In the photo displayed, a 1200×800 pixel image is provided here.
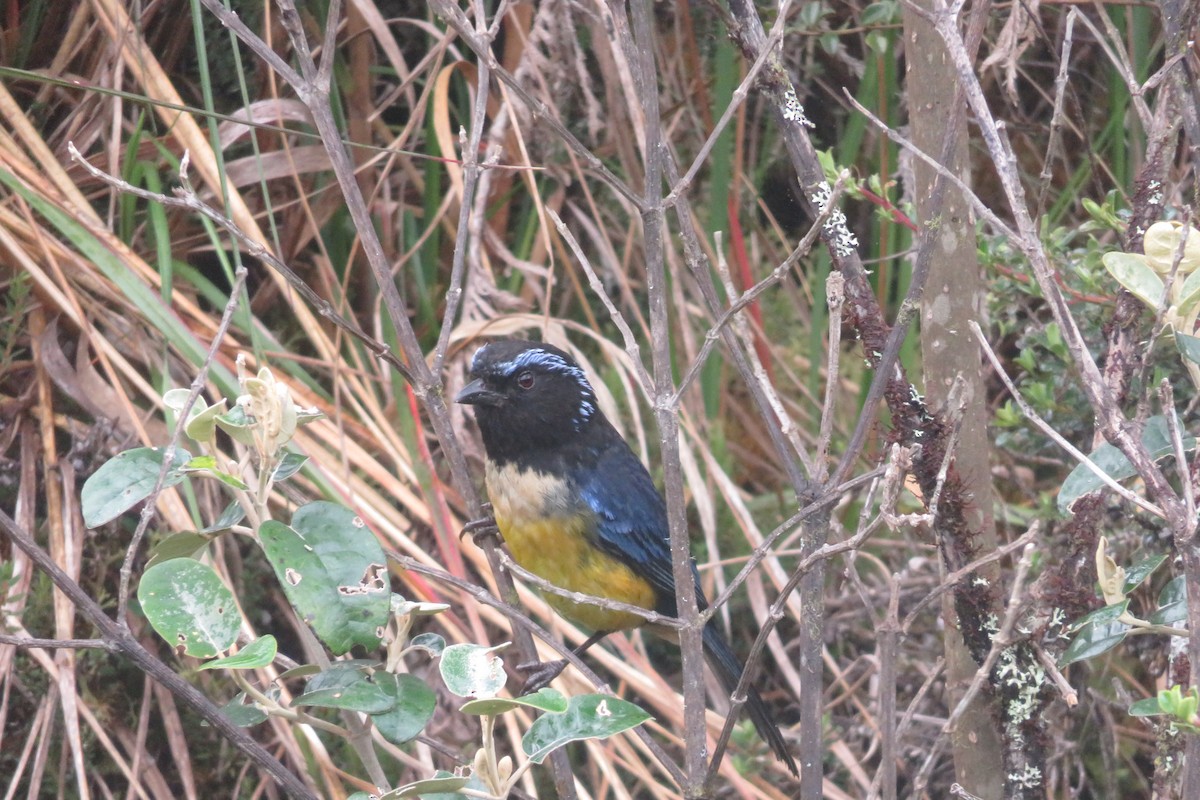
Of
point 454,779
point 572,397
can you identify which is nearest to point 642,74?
point 454,779

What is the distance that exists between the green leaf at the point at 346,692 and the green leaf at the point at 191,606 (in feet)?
0.48

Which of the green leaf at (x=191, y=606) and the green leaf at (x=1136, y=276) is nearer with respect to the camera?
the green leaf at (x=191, y=606)

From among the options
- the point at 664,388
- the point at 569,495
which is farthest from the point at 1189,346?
the point at 569,495

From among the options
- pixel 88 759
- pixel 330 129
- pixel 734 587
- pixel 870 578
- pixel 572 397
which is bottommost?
pixel 870 578

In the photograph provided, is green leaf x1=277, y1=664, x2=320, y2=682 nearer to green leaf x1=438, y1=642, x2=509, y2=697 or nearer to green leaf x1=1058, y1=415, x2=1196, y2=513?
green leaf x1=438, y1=642, x2=509, y2=697

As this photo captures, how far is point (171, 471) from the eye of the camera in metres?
1.91

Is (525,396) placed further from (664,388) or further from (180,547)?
(180,547)

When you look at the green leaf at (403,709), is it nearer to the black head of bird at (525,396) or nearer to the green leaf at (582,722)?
the green leaf at (582,722)

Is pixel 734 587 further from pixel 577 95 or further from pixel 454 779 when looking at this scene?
pixel 577 95

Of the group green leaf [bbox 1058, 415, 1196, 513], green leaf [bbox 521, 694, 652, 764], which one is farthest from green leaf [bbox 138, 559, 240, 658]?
green leaf [bbox 1058, 415, 1196, 513]

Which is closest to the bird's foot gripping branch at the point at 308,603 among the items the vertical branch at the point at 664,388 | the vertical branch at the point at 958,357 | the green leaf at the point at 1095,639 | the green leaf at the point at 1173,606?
the vertical branch at the point at 664,388

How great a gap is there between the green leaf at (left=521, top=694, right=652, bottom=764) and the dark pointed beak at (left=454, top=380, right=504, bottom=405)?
179 centimetres

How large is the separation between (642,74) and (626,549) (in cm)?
213

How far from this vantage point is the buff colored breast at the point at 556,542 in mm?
3729
